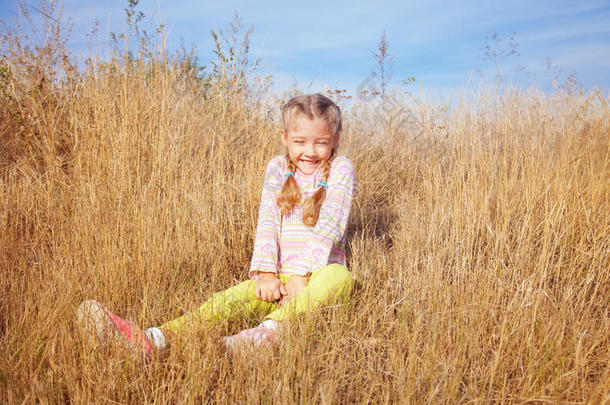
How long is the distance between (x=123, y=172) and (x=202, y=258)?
0.81m

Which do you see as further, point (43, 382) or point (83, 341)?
point (83, 341)

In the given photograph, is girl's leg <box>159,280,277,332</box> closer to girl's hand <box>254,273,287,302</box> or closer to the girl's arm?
girl's hand <box>254,273,287,302</box>

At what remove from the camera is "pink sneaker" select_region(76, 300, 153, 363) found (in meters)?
1.45

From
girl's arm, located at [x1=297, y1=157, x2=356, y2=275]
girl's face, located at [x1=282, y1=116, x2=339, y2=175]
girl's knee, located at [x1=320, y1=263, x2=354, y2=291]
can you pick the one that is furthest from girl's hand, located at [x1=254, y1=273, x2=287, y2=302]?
girl's face, located at [x1=282, y1=116, x2=339, y2=175]

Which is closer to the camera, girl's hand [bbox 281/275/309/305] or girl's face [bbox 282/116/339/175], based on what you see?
girl's hand [bbox 281/275/309/305]

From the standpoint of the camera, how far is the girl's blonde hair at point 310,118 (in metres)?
2.07

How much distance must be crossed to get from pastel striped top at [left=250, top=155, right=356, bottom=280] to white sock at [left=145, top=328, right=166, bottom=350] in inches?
22.6

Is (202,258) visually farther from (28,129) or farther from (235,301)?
(28,129)

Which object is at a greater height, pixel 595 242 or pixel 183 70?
pixel 183 70

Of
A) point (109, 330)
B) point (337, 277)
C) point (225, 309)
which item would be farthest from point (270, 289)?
point (109, 330)

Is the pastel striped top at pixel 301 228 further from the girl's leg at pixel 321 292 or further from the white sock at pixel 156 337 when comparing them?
the white sock at pixel 156 337

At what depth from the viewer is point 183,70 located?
4.02 m

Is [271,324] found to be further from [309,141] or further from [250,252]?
[250,252]

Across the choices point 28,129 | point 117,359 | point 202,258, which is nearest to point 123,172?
point 202,258
